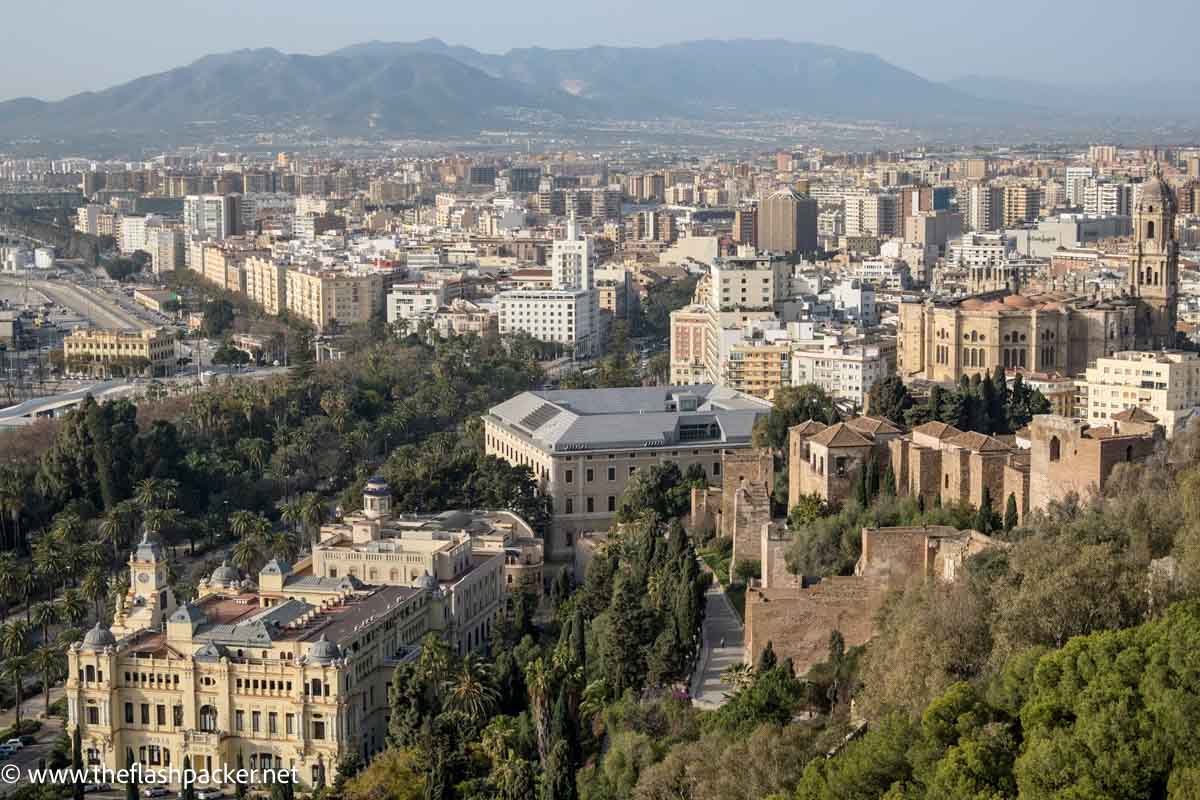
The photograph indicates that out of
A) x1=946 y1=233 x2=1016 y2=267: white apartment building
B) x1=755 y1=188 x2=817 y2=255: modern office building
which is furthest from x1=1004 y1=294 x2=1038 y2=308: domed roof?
x1=755 y1=188 x2=817 y2=255: modern office building

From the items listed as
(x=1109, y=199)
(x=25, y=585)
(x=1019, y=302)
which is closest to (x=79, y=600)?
(x=25, y=585)

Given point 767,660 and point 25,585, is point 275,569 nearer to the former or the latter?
point 25,585

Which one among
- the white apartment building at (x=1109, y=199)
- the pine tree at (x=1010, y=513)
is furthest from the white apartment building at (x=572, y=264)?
the pine tree at (x=1010, y=513)

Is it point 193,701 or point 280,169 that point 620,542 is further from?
point 280,169

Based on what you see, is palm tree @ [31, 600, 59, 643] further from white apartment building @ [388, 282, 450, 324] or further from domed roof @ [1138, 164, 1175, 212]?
white apartment building @ [388, 282, 450, 324]

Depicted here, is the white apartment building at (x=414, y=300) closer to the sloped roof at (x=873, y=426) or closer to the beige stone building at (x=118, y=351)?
the beige stone building at (x=118, y=351)

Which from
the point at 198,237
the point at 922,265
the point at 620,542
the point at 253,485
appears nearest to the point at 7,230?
the point at 198,237
